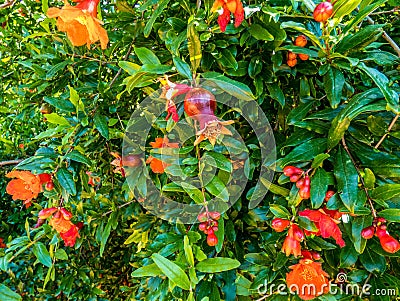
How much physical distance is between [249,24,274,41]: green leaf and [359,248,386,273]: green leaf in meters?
0.41

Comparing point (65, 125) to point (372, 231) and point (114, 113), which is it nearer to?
point (114, 113)

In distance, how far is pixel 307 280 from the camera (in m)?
0.63

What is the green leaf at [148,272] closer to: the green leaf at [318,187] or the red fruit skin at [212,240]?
the red fruit skin at [212,240]

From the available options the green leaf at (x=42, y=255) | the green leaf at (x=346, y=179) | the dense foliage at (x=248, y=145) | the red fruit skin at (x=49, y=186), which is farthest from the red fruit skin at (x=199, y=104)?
the green leaf at (x=42, y=255)

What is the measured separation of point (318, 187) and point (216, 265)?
0.22m

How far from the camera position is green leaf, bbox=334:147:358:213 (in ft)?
1.86

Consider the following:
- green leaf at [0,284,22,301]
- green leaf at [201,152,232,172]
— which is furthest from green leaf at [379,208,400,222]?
green leaf at [0,284,22,301]

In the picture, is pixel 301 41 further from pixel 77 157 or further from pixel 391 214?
pixel 77 157

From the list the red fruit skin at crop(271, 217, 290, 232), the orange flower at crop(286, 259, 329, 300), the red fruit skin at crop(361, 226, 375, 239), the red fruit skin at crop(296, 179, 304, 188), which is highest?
the red fruit skin at crop(296, 179, 304, 188)

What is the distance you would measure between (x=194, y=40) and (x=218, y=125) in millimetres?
145

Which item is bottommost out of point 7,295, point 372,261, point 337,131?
point 7,295

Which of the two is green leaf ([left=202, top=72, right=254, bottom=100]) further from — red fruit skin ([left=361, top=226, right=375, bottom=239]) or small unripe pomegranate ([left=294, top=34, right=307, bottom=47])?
red fruit skin ([left=361, top=226, right=375, bottom=239])

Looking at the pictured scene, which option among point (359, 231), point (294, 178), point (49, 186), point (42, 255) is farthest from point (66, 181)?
point (359, 231)

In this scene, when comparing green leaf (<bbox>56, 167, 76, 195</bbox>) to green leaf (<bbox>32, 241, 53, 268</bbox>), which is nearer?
green leaf (<bbox>56, 167, 76, 195</bbox>)
